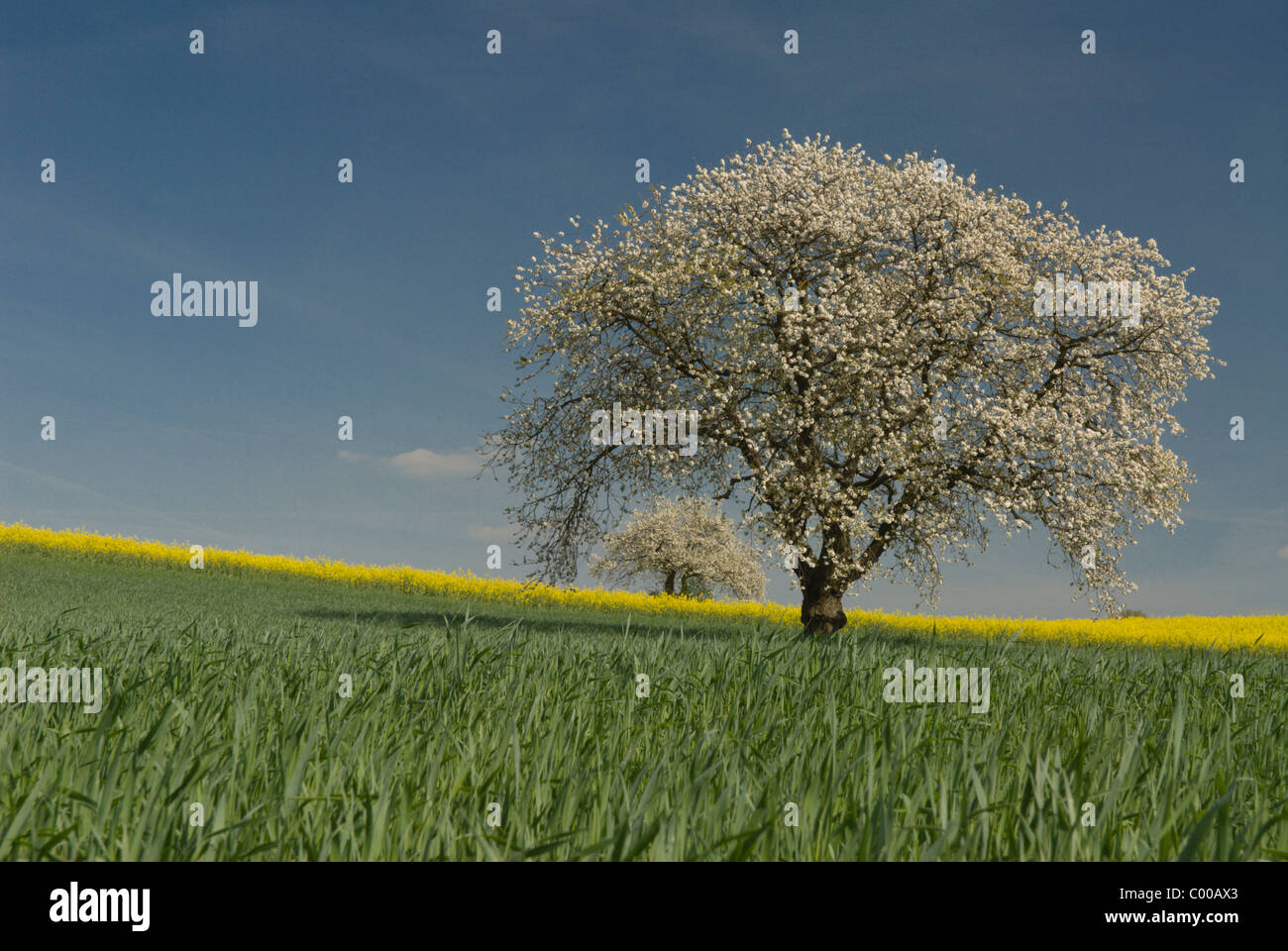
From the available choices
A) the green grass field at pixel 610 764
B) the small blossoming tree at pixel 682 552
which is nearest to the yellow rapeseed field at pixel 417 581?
the small blossoming tree at pixel 682 552

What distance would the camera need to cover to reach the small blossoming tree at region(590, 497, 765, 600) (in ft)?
201

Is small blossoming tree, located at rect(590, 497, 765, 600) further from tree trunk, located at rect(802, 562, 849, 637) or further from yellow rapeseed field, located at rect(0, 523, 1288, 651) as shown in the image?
tree trunk, located at rect(802, 562, 849, 637)

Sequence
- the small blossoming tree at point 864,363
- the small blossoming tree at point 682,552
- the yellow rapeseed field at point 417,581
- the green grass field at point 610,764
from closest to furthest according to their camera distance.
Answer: the green grass field at point 610,764 < the small blossoming tree at point 864,363 < the yellow rapeseed field at point 417,581 < the small blossoming tree at point 682,552

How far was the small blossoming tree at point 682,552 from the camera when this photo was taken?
6119cm

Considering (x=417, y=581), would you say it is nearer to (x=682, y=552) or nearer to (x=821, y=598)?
(x=682, y=552)

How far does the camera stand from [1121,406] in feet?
76.3

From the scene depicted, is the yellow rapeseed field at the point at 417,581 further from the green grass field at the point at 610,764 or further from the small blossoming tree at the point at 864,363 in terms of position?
the green grass field at the point at 610,764

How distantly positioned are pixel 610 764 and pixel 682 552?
58.6 metres

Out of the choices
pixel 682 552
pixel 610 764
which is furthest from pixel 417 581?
pixel 610 764

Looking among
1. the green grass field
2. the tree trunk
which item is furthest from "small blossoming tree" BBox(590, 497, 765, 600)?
the green grass field

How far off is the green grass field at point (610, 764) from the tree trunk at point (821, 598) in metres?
16.4
